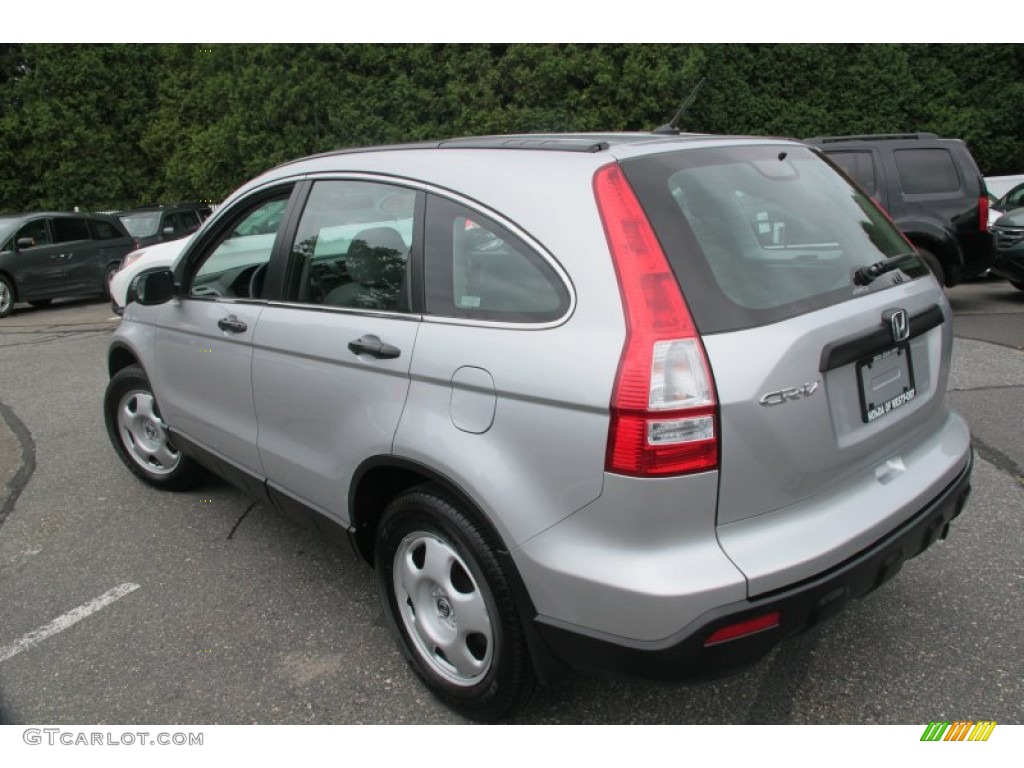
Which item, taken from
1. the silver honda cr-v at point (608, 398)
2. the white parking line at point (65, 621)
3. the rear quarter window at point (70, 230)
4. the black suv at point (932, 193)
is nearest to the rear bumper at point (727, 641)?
the silver honda cr-v at point (608, 398)

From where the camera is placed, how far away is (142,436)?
4.54 meters

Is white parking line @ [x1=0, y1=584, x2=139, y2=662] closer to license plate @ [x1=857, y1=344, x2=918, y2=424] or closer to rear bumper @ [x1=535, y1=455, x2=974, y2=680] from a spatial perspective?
rear bumper @ [x1=535, y1=455, x2=974, y2=680]

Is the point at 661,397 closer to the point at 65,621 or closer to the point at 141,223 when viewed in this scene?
the point at 65,621

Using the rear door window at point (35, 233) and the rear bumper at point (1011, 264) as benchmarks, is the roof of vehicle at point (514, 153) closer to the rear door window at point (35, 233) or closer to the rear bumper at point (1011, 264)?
the rear bumper at point (1011, 264)

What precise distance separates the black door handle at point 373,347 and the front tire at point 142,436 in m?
2.11

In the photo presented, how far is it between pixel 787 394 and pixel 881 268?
0.70m

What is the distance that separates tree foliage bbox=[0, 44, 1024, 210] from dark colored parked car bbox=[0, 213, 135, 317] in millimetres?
4025

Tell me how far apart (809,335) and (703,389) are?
0.36 m

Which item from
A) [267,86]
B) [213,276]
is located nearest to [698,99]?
[267,86]

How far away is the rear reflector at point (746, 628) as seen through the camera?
196 cm

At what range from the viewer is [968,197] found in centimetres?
884

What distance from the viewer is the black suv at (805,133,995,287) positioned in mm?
8797

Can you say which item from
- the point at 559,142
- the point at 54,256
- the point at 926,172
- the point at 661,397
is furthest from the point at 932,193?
the point at 54,256

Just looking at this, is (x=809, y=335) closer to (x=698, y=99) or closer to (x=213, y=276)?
(x=213, y=276)
